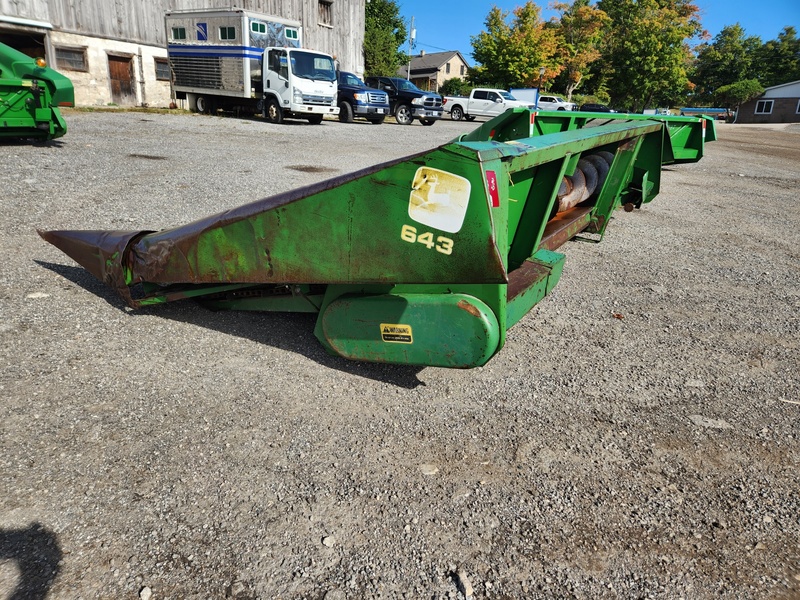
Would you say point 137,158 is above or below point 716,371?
above

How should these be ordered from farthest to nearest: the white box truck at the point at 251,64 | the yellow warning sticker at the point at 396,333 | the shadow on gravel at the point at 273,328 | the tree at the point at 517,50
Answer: the tree at the point at 517,50 → the white box truck at the point at 251,64 → the shadow on gravel at the point at 273,328 → the yellow warning sticker at the point at 396,333

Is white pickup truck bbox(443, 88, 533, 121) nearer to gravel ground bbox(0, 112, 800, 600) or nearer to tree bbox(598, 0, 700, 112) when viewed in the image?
gravel ground bbox(0, 112, 800, 600)

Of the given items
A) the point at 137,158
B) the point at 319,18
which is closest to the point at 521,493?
the point at 137,158

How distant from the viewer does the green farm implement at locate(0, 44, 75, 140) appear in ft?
26.7

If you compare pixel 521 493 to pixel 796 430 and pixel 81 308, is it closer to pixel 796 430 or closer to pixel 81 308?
pixel 796 430

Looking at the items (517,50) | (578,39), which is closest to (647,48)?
(578,39)

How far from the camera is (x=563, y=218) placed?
4.80 metres

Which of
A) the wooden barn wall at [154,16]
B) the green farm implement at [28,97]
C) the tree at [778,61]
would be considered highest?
the tree at [778,61]

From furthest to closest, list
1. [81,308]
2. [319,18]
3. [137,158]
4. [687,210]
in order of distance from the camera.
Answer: [319,18]
[137,158]
[687,210]
[81,308]

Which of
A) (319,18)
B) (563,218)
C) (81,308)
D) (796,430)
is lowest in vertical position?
(796,430)

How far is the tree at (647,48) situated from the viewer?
164 ft

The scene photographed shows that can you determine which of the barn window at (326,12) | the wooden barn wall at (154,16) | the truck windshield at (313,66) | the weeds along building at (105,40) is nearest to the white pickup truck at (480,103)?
the wooden barn wall at (154,16)

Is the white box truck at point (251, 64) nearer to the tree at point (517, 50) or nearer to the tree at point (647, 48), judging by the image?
the tree at point (517, 50)

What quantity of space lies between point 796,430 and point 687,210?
5.66 metres
